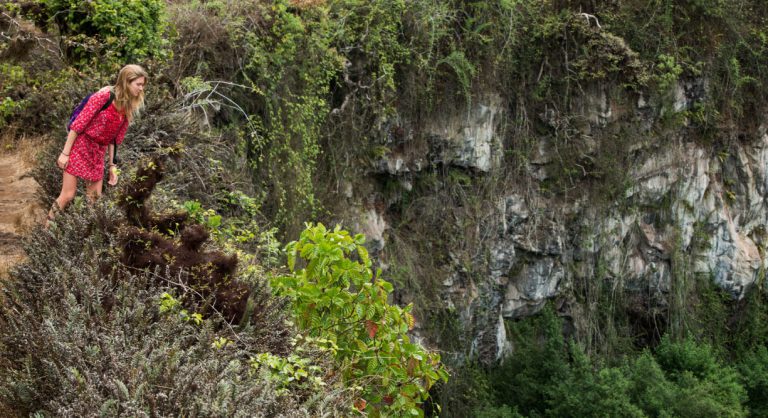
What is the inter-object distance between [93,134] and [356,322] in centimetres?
185

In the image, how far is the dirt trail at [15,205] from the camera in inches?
175

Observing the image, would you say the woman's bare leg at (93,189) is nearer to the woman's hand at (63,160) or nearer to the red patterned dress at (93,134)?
the red patterned dress at (93,134)

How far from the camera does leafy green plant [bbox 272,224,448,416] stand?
12.0 ft

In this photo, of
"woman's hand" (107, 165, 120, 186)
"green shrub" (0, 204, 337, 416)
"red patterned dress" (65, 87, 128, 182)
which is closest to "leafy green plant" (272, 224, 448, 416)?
"green shrub" (0, 204, 337, 416)

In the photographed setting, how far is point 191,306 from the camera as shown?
2.94 metres

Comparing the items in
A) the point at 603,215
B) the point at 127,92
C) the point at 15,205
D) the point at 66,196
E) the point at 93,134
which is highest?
the point at 127,92

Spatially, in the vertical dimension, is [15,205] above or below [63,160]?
below

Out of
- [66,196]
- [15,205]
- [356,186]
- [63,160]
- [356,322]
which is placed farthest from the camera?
[356,186]

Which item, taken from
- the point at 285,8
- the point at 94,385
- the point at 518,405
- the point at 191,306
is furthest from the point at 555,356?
the point at 94,385

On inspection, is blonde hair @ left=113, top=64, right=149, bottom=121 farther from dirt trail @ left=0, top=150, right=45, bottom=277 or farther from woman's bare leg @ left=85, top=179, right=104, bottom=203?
dirt trail @ left=0, top=150, right=45, bottom=277

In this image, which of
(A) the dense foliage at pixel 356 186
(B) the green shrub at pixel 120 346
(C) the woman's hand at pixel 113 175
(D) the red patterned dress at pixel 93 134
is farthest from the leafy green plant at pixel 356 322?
(D) the red patterned dress at pixel 93 134

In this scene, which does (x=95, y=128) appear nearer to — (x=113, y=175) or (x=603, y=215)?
(x=113, y=175)

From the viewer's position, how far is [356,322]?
3742 mm

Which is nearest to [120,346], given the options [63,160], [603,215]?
[63,160]
